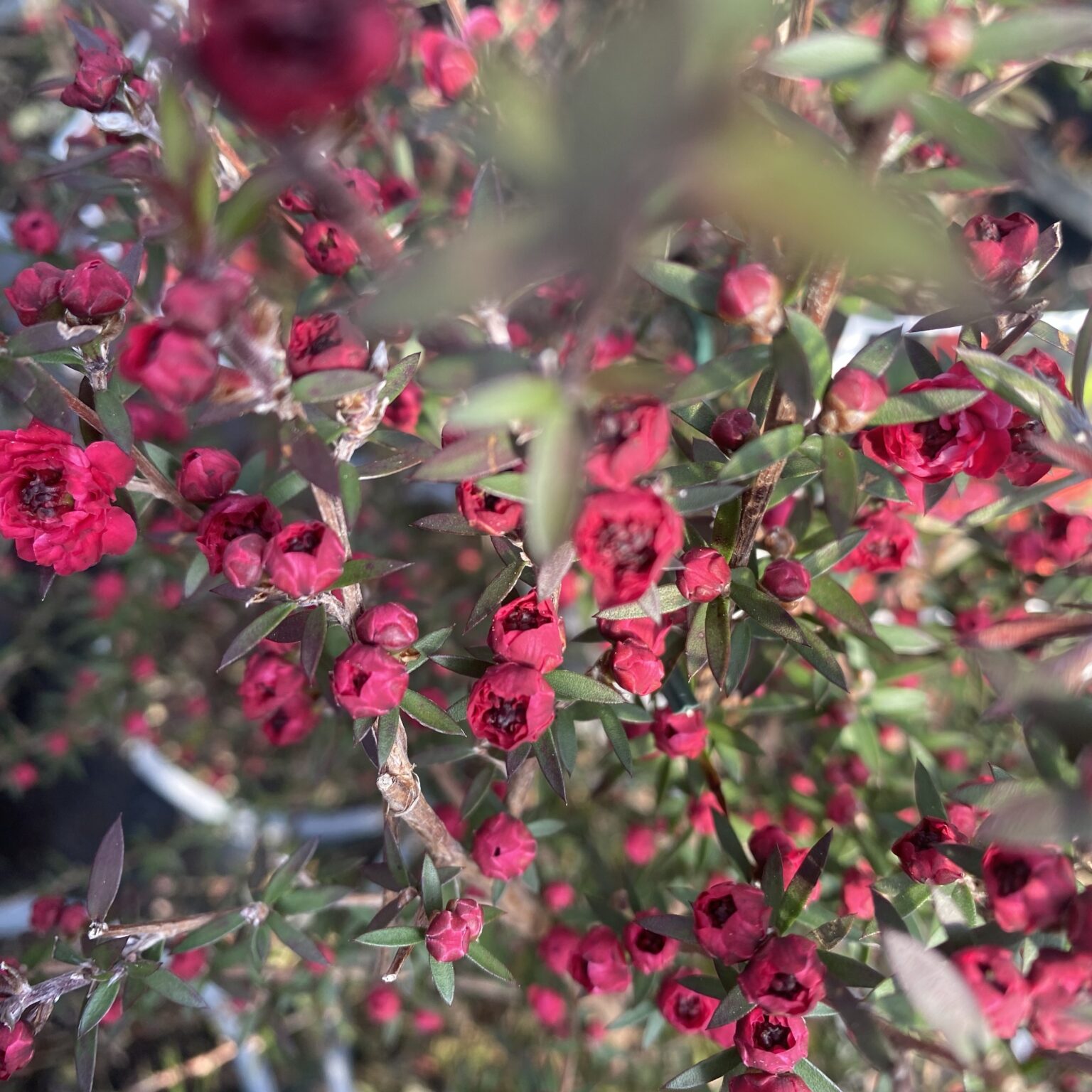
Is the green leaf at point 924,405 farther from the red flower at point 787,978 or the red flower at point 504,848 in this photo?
the red flower at point 504,848

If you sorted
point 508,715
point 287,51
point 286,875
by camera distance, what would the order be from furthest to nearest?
1. point 286,875
2. point 508,715
3. point 287,51

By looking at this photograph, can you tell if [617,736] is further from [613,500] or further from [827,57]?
[827,57]

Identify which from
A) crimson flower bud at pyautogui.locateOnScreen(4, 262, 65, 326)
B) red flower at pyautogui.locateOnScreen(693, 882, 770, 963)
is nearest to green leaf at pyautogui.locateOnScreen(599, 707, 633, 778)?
red flower at pyautogui.locateOnScreen(693, 882, 770, 963)

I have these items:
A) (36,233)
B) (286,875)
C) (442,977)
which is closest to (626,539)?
(442,977)

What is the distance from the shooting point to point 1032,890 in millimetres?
478

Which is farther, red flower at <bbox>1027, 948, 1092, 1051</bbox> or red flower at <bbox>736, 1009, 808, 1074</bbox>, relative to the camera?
red flower at <bbox>736, 1009, 808, 1074</bbox>

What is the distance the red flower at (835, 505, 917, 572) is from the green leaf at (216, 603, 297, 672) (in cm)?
50

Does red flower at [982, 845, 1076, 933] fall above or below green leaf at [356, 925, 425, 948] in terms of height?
above

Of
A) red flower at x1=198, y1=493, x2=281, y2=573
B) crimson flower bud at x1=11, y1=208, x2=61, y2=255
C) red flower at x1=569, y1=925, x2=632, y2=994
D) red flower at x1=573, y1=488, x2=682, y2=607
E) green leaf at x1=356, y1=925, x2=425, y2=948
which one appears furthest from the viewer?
crimson flower bud at x1=11, y1=208, x2=61, y2=255

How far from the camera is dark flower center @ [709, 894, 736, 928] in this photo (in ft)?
2.19

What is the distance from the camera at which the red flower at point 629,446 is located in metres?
0.40

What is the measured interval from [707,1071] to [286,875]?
0.46 metres

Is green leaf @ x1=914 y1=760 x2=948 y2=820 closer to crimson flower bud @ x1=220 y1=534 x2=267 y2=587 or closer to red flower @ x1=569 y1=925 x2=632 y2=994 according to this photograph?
red flower @ x1=569 y1=925 x2=632 y2=994

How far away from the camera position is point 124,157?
29.6 inches
